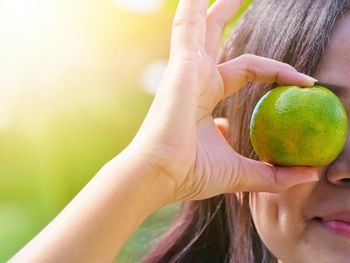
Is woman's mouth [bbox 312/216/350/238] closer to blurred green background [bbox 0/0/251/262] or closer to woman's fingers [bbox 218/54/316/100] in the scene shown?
woman's fingers [bbox 218/54/316/100]

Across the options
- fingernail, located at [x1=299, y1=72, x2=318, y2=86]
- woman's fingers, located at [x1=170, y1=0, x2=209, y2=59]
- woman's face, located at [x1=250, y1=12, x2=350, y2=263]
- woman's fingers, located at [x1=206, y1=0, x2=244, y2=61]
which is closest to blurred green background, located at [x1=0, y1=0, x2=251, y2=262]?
woman's fingers, located at [x1=206, y1=0, x2=244, y2=61]

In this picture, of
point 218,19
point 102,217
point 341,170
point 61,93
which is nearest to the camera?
point 102,217

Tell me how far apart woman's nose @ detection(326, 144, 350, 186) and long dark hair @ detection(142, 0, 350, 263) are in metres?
0.36

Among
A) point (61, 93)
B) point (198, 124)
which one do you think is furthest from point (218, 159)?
point (61, 93)

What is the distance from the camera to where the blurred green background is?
507 cm

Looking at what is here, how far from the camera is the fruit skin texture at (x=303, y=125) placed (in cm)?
195

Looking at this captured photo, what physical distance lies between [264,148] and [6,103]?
11.1 feet

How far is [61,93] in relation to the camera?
5.15m

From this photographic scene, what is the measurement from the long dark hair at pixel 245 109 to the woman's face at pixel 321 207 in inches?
2.7

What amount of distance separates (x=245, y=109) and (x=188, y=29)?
508 millimetres

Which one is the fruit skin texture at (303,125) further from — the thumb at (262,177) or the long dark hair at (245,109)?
the long dark hair at (245,109)

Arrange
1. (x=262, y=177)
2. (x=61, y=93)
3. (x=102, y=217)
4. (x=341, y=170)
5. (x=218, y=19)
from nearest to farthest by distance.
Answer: (x=102, y=217), (x=341, y=170), (x=262, y=177), (x=218, y=19), (x=61, y=93)

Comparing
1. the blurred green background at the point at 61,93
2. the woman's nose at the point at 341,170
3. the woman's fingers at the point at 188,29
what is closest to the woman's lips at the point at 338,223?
the woman's nose at the point at 341,170

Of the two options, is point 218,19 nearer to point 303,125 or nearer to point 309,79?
point 309,79
